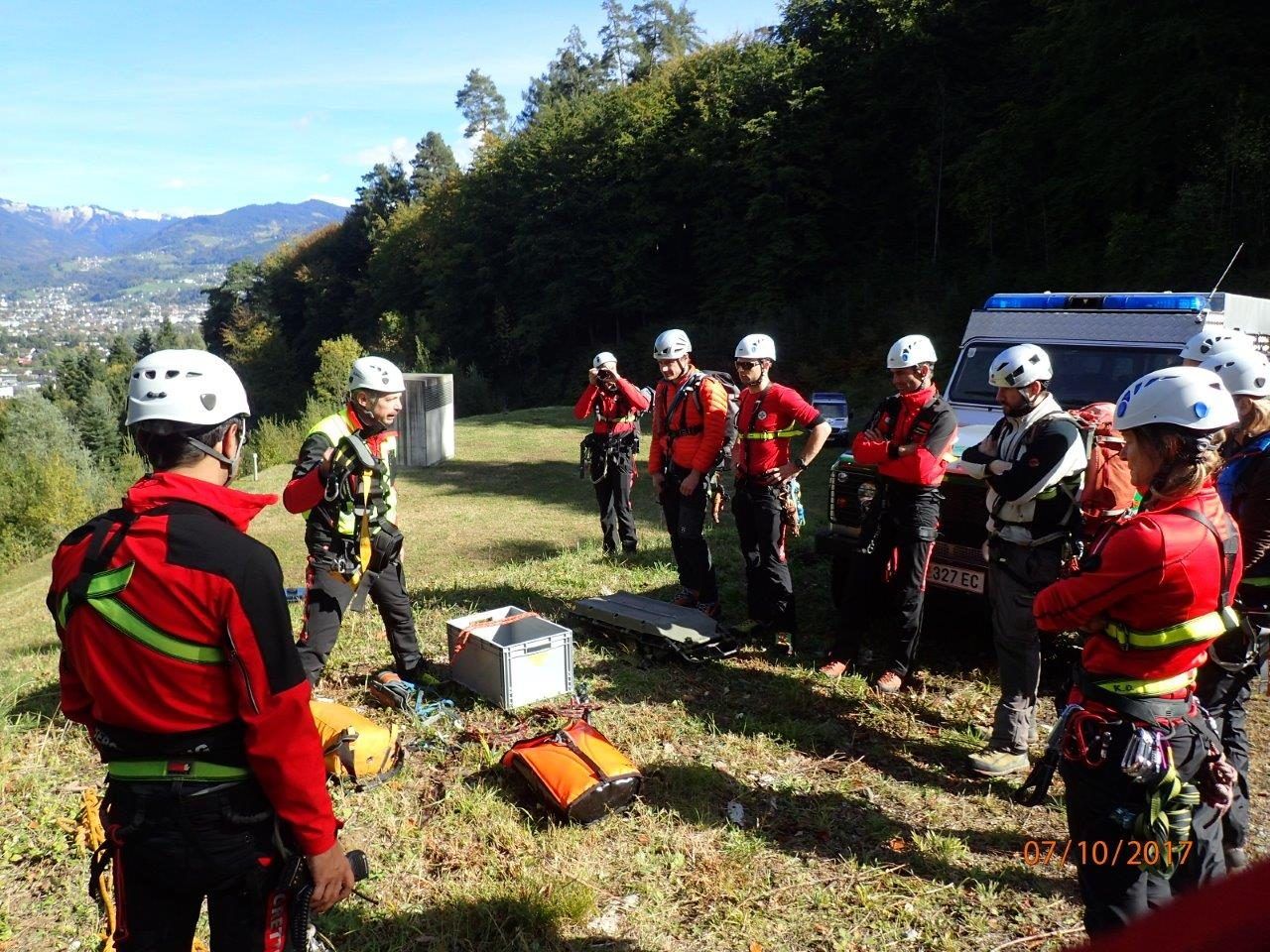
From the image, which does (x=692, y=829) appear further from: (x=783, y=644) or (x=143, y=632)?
Answer: (x=143, y=632)

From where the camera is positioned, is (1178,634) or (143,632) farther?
(1178,634)

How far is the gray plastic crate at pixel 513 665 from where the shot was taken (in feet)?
17.9

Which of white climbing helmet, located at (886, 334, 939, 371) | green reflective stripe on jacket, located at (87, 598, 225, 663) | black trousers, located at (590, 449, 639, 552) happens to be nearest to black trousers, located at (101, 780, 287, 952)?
green reflective stripe on jacket, located at (87, 598, 225, 663)

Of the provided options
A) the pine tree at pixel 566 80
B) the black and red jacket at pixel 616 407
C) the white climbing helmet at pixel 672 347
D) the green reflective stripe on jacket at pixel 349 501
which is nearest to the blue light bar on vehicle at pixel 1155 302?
the white climbing helmet at pixel 672 347

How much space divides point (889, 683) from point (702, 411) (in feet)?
8.97

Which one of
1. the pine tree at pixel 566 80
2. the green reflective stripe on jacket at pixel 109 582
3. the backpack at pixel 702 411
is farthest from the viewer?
the pine tree at pixel 566 80

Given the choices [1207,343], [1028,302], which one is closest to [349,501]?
[1207,343]

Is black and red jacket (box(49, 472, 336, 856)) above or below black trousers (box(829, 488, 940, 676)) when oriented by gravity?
above

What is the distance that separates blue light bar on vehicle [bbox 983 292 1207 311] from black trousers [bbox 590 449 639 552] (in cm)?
Answer: 436

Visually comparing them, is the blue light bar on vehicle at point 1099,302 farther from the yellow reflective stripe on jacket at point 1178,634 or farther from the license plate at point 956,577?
the yellow reflective stripe on jacket at point 1178,634

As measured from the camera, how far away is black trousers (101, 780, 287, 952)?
7.09ft

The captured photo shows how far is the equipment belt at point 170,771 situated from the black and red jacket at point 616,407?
7.74m

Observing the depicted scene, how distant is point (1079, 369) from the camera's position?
7.75m

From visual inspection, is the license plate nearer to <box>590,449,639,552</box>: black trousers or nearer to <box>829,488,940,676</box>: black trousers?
<box>829,488,940,676</box>: black trousers
